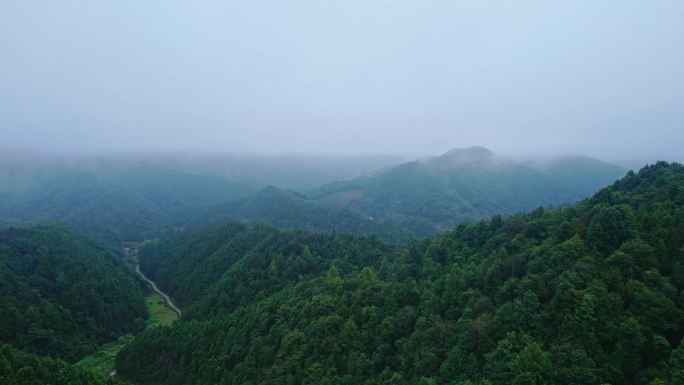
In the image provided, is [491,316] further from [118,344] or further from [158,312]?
[158,312]

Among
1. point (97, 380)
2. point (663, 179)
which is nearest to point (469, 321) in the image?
point (663, 179)

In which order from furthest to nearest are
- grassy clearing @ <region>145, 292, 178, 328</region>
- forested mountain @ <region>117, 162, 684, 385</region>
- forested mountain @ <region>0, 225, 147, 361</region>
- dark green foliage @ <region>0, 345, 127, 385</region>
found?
1. grassy clearing @ <region>145, 292, 178, 328</region>
2. forested mountain @ <region>0, 225, 147, 361</region>
3. dark green foliage @ <region>0, 345, 127, 385</region>
4. forested mountain @ <region>117, 162, 684, 385</region>

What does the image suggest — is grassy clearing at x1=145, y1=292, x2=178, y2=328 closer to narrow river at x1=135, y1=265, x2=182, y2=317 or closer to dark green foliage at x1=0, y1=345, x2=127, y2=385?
narrow river at x1=135, y1=265, x2=182, y2=317

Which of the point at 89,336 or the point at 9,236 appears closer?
the point at 89,336

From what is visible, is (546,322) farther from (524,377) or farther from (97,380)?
(97,380)

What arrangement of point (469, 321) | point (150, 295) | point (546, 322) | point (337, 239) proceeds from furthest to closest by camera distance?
1. point (150, 295)
2. point (337, 239)
3. point (469, 321)
4. point (546, 322)

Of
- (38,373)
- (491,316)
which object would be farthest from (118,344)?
(491,316)

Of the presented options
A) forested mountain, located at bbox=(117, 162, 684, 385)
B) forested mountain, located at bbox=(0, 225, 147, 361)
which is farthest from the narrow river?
forested mountain, located at bbox=(117, 162, 684, 385)
